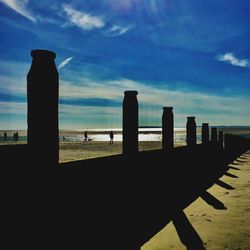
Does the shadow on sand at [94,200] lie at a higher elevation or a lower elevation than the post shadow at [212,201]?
higher

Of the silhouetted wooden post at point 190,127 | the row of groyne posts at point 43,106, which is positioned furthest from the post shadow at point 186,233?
the silhouetted wooden post at point 190,127

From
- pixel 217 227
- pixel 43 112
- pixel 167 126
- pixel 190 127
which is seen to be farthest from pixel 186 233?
pixel 190 127

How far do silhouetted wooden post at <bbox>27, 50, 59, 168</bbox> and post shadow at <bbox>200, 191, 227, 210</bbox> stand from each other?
4.55 m

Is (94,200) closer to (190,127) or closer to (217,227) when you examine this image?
(217,227)

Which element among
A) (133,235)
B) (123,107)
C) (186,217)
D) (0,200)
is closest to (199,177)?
(186,217)

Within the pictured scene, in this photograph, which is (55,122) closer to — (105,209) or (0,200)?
(0,200)

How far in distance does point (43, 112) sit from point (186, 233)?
321 cm

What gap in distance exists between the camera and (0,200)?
3.01 metres

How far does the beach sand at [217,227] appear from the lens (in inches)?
178

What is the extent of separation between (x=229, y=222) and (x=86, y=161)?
3.17 metres

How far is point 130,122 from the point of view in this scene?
6.25 metres

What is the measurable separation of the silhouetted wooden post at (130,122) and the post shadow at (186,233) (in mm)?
1637

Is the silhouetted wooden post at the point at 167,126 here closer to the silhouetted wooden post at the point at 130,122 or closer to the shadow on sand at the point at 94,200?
the shadow on sand at the point at 94,200

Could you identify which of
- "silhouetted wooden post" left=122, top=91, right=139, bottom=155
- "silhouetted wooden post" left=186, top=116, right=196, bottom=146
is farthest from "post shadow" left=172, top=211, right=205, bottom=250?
"silhouetted wooden post" left=186, top=116, right=196, bottom=146
